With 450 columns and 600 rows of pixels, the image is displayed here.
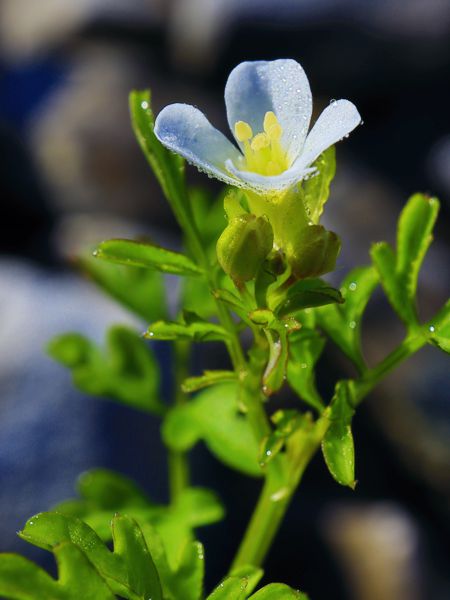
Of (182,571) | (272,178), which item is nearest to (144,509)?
(182,571)

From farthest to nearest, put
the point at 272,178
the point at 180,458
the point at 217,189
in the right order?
the point at 217,189, the point at 180,458, the point at 272,178

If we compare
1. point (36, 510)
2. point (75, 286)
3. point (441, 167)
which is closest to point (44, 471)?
point (36, 510)

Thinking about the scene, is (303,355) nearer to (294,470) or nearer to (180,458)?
(294,470)

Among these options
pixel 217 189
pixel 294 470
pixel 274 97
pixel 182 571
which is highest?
pixel 274 97

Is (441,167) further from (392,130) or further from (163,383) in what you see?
(163,383)

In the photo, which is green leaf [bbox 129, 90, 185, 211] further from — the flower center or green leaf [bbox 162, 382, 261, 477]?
green leaf [bbox 162, 382, 261, 477]

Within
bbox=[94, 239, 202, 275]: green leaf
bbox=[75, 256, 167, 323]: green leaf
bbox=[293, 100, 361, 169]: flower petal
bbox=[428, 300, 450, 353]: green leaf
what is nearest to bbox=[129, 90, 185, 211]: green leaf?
bbox=[94, 239, 202, 275]: green leaf
